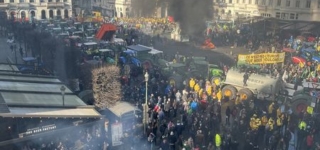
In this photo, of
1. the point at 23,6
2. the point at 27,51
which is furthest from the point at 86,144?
the point at 23,6

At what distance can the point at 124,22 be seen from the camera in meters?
42.2

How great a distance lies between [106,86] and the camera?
15.5m

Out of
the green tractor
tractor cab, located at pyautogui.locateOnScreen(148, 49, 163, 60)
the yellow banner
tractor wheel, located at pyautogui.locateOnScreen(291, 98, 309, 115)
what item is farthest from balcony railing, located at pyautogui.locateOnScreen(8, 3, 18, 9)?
tractor wheel, located at pyautogui.locateOnScreen(291, 98, 309, 115)

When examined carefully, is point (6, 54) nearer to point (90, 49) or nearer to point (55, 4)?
point (90, 49)

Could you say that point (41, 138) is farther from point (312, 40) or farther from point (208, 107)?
point (312, 40)

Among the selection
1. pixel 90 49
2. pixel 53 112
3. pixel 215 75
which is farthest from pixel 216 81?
pixel 90 49

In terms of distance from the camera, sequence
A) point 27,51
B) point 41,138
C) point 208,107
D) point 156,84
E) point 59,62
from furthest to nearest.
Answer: point 27,51 → point 59,62 → point 156,84 → point 208,107 → point 41,138

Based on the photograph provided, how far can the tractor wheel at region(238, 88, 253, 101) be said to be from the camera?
1541 cm

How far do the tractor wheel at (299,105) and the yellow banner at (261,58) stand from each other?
469cm

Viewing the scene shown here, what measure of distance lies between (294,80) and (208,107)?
5681 millimetres

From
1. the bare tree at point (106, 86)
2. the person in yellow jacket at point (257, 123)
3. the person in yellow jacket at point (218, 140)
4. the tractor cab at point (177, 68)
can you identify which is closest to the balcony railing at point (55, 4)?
the tractor cab at point (177, 68)

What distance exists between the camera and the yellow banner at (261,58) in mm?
18391

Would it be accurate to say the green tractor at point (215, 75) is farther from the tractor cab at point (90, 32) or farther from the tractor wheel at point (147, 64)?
the tractor cab at point (90, 32)

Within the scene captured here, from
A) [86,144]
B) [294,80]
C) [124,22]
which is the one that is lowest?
[86,144]
